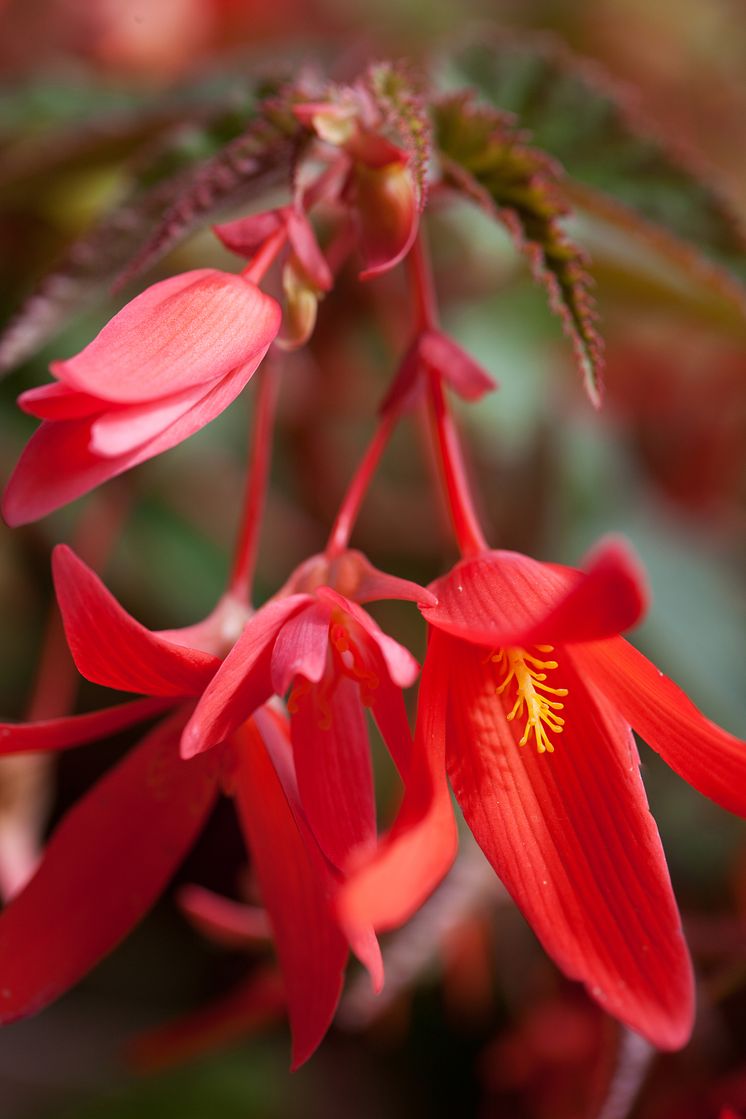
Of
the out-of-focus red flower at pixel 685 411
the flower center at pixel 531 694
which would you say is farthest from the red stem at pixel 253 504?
the out-of-focus red flower at pixel 685 411

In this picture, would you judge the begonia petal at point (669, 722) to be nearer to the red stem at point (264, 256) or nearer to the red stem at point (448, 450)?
the red stem at point (448, 450)

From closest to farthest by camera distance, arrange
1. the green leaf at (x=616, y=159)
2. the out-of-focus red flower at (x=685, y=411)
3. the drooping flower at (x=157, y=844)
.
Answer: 1. the drooping flower at (x=157, y=844)
2. the green leaf at (x=616, y=159)
3. the out-of-focus red flower at (x=685, y=411)

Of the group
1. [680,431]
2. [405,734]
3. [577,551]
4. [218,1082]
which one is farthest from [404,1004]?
[680,431]

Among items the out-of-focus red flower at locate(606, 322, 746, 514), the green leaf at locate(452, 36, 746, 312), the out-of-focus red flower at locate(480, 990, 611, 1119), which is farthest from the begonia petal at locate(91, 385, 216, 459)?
the out-of-focus red flower at locate(606, 322, 746, 514)

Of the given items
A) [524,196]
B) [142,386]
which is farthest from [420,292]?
[142,386]

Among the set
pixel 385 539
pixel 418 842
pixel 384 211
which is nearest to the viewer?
pixel 418 842

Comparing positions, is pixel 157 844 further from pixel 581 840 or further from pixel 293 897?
pixel 581 840

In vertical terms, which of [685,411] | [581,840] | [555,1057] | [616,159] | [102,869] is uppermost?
[616,159]
